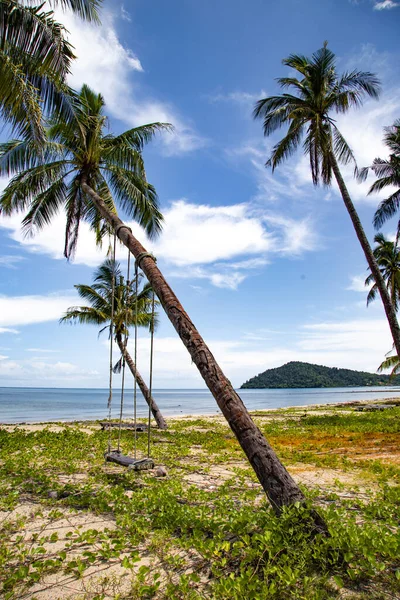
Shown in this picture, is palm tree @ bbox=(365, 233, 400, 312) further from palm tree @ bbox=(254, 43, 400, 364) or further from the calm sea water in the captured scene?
the calm sea water

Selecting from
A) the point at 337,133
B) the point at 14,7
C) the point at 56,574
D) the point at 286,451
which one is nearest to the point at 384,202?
the point at 337,133

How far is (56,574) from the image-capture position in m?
2.71

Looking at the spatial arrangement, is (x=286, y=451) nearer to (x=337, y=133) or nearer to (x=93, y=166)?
(x=93, y=166)

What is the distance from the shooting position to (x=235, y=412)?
3848 mm

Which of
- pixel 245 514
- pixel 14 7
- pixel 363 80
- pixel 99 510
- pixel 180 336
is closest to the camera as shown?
pixel 245 514

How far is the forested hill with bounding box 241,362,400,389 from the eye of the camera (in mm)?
139750

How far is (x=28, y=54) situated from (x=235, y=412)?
684 cm

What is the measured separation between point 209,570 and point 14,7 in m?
8.07

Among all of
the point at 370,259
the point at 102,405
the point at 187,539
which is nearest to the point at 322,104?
the point at 370,259

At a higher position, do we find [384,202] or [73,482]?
[384,202]

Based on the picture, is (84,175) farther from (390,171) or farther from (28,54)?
(390,171)

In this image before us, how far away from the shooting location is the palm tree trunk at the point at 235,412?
3.43 meters

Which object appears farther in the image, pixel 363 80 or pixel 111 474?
pixel 363 80

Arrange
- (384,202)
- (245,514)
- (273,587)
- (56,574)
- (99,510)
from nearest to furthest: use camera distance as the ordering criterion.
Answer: (273,587) → (56,574) → (245,514) → (99,510) → (384,202)
